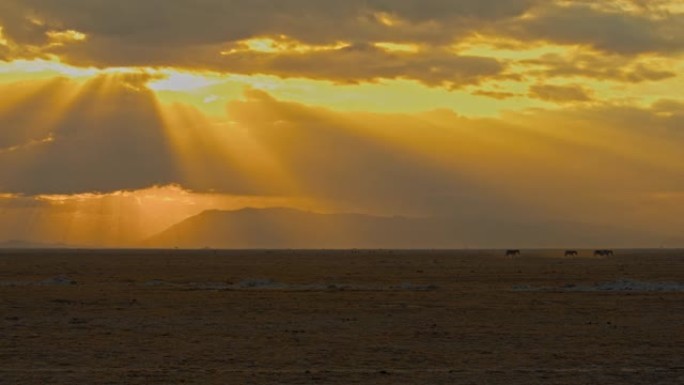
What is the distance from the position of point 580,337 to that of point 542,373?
Result: 330 inches

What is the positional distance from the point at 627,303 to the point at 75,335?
26.9m

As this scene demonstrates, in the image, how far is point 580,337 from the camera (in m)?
29.9

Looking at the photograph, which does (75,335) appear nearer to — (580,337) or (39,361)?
(39,361)

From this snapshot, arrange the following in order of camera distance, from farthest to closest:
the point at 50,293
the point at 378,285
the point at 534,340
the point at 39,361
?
the point at 378,285
the point at 50,293
the point at 534,340
the point at 39,361

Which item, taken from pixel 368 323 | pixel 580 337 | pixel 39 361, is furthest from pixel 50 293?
pixel 580 337

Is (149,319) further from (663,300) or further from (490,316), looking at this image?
(663,300)

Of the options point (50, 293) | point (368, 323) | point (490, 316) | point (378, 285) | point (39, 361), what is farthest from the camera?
point (378, 285)

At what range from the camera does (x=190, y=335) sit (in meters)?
A: 30.4

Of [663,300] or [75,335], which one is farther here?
[663,300]

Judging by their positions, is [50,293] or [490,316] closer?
[490,316]

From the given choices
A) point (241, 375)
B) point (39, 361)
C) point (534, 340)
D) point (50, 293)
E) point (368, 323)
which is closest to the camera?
point (241, 375)

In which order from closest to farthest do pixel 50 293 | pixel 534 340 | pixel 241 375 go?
pixel 241 375 → pixel 534 340 → pixel 50 293

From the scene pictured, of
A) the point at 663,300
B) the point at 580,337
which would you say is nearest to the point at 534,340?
the point at 580,337

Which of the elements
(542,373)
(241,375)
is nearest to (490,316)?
(542,373)
